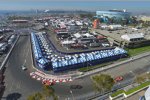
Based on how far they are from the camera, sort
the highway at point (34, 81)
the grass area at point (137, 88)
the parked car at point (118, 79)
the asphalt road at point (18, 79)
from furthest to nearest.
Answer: the parked car at point (118, 79), the asphalt road at point (18, 79), the highway at point (34, 81), the grass area at point (137, 88)

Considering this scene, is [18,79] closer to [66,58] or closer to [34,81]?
[34,81]

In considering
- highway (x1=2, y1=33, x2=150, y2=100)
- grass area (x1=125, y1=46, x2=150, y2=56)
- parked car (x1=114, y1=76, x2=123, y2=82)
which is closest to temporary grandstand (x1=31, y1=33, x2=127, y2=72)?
highway (x1=2, y1=33, x2=150, y2=100)

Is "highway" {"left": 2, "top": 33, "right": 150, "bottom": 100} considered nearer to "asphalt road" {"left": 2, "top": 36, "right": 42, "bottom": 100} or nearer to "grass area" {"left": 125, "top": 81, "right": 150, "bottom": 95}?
"asphalt road" {"left": 2, "top": 36, "right": 42, "bottom": 100}

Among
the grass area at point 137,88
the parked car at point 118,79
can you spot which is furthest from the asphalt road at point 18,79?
the grass area at point 137,88

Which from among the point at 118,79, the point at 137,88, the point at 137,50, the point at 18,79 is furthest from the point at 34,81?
the point at 137,50

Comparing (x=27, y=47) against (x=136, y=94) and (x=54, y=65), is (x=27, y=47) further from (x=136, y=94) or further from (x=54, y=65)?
(x=136, y=94)

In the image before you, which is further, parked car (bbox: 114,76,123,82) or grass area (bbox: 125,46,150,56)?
grass area (bbox: 125,46,150,56)

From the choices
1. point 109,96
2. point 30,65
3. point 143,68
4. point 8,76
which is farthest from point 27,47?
point 109,96

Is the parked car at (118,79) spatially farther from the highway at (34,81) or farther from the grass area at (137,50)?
the grass area at (137,50)
